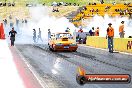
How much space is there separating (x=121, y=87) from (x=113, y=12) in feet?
225

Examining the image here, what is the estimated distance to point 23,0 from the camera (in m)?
165

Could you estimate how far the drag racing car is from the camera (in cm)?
3098

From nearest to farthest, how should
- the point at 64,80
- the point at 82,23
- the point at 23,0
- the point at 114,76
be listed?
the point at 114,76 < the point at 64,80 < the point at 82,23 < the point at 23,0

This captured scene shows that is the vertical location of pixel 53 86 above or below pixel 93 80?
below

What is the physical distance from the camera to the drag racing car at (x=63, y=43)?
31.0 metres

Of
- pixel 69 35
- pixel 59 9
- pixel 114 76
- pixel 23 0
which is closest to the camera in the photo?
pixel 114 76

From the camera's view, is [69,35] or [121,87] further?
[69,35]

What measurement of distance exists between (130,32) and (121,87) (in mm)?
49369

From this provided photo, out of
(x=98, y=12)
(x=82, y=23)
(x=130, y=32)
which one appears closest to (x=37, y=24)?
(x=98, y=12)

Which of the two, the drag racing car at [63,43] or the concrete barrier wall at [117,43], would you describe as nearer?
the concrete barrier wall at [117,43]

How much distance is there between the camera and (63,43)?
3111cm

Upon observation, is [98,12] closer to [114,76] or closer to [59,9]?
[59,9]

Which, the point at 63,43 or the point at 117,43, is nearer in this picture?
the point at 117,43

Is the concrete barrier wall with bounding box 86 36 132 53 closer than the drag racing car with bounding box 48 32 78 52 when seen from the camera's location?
Yes
